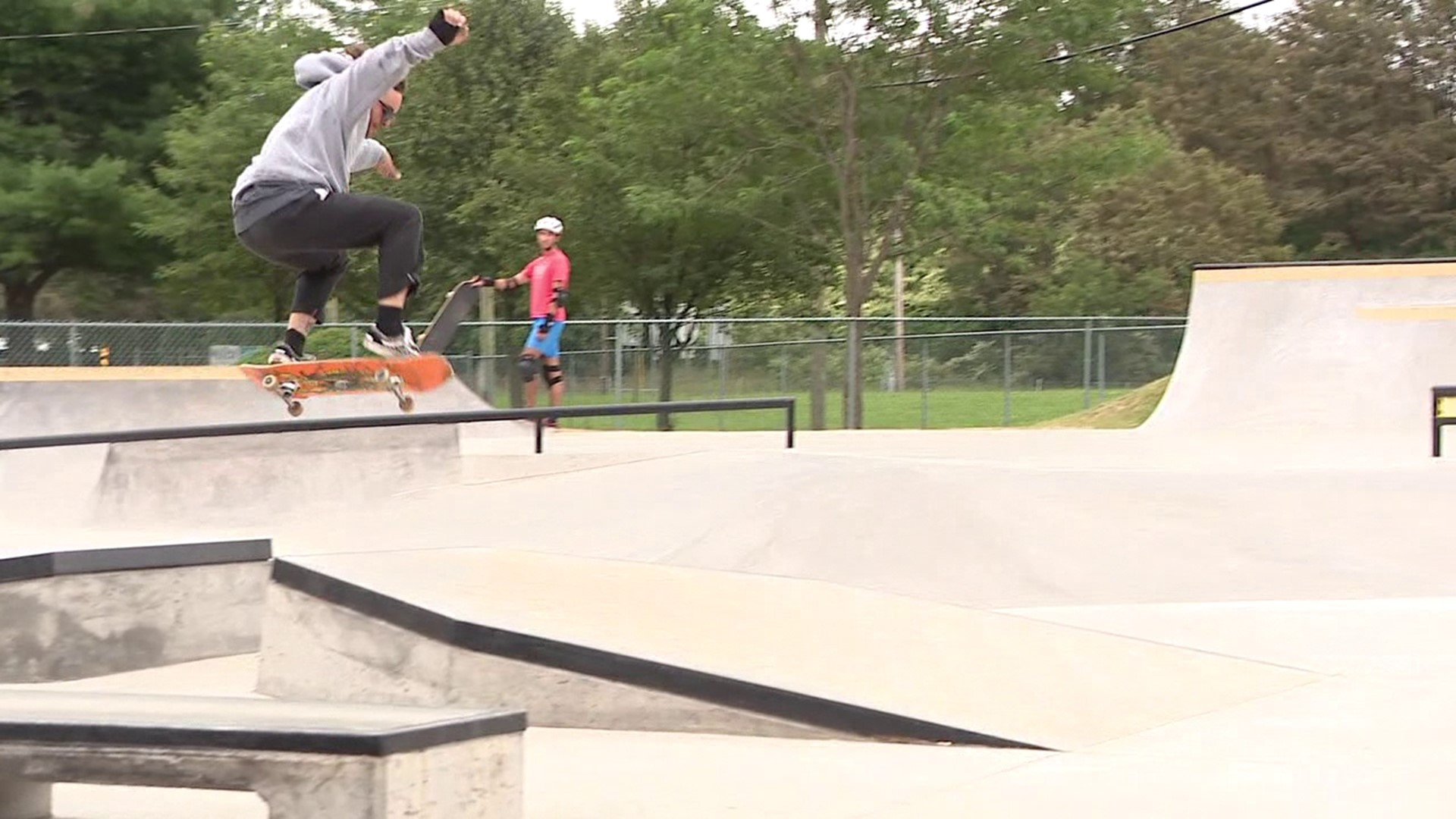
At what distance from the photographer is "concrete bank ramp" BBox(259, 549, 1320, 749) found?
5520 millimetres

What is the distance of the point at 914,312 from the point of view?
2210 inches

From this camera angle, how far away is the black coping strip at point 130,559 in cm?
700

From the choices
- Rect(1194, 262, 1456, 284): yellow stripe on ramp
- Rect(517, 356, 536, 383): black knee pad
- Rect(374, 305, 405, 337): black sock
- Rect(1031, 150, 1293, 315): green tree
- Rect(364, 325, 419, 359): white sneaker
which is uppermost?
Rect(1031, 150, 1293, 315): green tree

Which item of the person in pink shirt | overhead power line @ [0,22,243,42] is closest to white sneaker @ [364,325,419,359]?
the person in pink shirt

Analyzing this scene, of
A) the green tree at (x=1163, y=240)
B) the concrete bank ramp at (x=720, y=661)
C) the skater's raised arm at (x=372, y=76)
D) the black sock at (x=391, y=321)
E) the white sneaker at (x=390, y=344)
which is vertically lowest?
the concrete bank ramp at (x=720, y=661)

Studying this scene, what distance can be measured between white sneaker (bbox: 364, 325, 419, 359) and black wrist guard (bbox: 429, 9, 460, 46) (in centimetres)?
188

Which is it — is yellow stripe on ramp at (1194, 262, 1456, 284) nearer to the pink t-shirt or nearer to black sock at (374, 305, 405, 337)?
the pink t-shirt

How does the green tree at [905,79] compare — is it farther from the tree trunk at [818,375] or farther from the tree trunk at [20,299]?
the tree trunk at [20,299]

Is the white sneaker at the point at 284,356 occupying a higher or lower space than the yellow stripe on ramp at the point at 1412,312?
lower

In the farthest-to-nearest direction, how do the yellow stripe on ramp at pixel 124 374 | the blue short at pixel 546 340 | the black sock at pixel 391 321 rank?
the yellow stripe on ramp at pixel 124 374
the blue short at pixel 546 340
the black sock at pixel 391 321

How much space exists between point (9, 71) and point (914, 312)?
2992 cm

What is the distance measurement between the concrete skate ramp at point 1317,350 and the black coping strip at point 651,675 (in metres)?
12.2

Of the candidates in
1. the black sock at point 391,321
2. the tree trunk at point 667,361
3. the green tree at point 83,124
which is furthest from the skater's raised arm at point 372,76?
the green tree at point 83,124

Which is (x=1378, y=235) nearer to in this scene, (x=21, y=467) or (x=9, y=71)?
(x=9, y=71)
